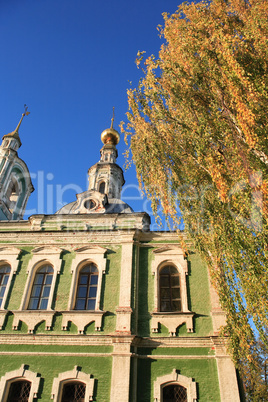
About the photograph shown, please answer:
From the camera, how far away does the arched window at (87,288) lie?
35.2 ft

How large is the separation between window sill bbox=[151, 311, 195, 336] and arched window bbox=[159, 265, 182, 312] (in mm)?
393

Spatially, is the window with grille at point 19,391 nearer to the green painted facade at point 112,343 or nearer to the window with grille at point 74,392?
the green painted facade at point 112,343

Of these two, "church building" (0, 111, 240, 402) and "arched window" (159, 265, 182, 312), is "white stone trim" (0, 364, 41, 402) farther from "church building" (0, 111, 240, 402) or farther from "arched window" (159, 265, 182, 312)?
"arched window" (159, 265, 182, 312)

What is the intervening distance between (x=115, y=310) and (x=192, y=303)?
96.1 inches

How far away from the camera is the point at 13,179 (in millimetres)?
20297

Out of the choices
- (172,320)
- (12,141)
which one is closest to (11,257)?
(172,320)

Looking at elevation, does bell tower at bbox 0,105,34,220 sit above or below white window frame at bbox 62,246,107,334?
above

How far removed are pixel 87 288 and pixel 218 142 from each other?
6362 mm

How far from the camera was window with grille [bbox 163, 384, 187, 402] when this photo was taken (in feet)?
29.4

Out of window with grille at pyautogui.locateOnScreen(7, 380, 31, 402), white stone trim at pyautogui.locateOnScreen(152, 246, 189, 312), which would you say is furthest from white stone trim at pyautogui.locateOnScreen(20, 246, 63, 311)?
white stone trim at pyautogui.locateOnScreen(152, 246, 189, 312)

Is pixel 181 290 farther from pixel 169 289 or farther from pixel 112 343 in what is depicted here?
pixel 112 343

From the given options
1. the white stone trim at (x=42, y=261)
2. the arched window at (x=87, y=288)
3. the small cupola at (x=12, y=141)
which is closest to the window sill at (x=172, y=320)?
the arched window at (x=87, y=288)

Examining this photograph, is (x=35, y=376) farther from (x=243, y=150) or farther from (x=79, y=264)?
(x=243, y=150)

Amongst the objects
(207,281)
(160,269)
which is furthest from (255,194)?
(160,269)
